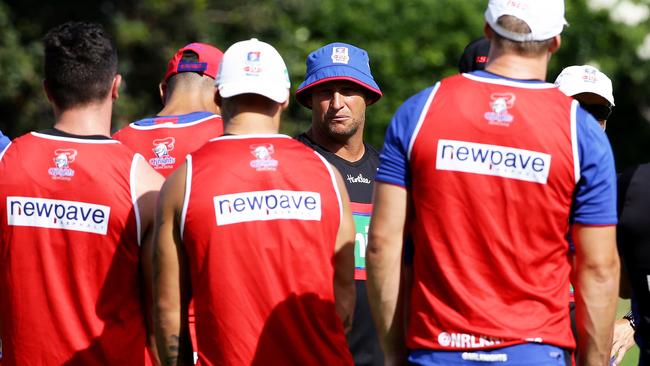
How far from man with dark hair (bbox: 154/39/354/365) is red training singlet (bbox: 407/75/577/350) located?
0.49 m

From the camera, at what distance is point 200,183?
512cm

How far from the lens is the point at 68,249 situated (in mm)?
5547

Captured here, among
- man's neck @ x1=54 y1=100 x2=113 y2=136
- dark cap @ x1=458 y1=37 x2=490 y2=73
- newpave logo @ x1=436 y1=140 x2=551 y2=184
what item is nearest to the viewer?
newpave logo @ x1=436 y1=140 x2=551 y2=184

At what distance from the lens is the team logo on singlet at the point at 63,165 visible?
5516 millimetres

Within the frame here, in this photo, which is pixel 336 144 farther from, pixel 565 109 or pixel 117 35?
pixel 117 35

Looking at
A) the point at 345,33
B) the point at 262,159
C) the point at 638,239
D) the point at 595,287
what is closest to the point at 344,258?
the point at 262,159

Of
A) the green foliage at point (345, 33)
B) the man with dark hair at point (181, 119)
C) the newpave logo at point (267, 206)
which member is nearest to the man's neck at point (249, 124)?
the newpave logo at point (267, 206)

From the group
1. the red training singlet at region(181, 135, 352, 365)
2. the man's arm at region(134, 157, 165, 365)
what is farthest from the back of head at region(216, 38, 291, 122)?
the man's arm at region(134, 157, 165, 365)

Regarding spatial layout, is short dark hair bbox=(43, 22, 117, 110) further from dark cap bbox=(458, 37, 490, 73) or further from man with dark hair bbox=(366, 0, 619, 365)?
dark cap bbox=(458, 37, 490, 73)

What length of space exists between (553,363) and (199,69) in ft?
11.3

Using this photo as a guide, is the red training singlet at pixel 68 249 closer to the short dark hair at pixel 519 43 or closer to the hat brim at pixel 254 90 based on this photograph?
the hat brim at pixel 254 90

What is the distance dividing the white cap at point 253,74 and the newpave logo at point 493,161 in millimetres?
792

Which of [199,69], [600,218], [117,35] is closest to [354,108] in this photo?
[199,69]

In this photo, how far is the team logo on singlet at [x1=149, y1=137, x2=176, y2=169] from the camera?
7.11m
